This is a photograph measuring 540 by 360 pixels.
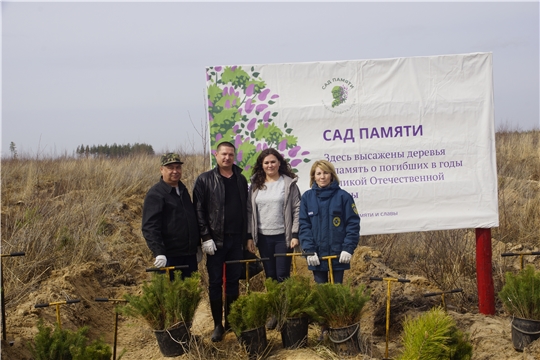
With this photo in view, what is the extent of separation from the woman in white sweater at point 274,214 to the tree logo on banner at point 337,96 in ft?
3.24

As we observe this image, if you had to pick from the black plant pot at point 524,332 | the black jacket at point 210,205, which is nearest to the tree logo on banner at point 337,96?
the black jacket at point 210,205

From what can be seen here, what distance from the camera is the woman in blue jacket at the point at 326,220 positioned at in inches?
212

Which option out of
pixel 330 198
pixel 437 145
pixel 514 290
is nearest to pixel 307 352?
pixel 330 198

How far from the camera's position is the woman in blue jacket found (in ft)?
17.7

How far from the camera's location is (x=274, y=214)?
18.3 feet

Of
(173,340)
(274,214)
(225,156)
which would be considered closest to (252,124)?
(225,156)

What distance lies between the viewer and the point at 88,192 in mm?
11586

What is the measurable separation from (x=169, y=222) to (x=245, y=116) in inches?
60.1

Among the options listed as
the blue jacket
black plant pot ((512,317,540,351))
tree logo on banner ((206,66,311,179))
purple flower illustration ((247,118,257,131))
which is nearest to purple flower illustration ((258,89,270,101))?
tree logo on banner ((206,66,311,179))

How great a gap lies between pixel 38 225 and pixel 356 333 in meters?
4.87

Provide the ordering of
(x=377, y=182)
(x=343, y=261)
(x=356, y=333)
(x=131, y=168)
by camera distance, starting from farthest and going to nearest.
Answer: (x=131, y=168) → (x=377, y=182) → (x=343, y=261) → (x=356, y=333)

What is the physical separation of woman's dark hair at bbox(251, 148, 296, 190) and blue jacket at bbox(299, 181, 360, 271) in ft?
1.37

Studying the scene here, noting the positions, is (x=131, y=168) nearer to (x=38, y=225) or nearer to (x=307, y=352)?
(x=38, y=225)

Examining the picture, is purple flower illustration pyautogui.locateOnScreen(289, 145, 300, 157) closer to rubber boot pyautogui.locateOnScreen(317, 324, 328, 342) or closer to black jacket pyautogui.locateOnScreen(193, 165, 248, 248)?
black jacket pyautogui.locateOnScreen(193, 165, 248, 248)
